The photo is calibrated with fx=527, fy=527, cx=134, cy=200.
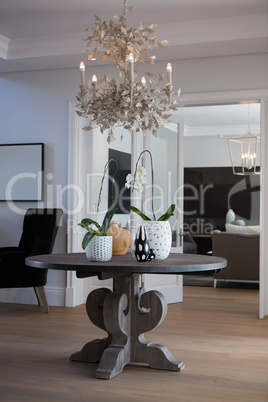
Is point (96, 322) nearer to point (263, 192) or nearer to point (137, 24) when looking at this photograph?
point (263, 192)

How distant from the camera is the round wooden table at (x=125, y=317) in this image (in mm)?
3152

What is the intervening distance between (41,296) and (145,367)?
7.12 feet

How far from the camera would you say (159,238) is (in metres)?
3.27

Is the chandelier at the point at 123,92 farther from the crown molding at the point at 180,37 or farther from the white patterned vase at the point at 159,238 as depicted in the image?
the crown molding at the point at 180,37

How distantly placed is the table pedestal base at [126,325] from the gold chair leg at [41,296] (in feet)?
5.87

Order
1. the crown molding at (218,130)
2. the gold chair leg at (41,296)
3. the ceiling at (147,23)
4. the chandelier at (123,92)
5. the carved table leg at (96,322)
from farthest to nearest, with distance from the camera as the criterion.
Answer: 1. the crown molding at (218,130)
2. the gold chair leg at (41,296)
3. the ceiling at (147,23)
4. the carved table leg at (96,322)
5. the chandelier at (123,92)

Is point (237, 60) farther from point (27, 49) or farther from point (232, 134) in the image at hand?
point (232, 134)

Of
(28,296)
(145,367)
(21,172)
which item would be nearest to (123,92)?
(145,367)

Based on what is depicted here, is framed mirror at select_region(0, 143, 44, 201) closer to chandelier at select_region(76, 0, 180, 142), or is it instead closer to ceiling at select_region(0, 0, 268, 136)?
ceiling at select_region(0, 0, 268, 136)

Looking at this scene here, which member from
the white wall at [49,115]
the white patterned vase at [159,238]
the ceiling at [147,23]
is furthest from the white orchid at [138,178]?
the white wall at [49,115]

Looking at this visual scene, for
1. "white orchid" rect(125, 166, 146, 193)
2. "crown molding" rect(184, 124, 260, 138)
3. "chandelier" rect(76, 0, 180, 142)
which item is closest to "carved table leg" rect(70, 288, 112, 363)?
"white orchid" rect(125, 166, 146, 193)

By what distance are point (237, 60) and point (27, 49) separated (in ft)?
6.98

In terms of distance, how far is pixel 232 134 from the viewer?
1084 centimetres

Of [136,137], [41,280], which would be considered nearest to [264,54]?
[136,137]
